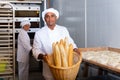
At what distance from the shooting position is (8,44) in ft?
7.52

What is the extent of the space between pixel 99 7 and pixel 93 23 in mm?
253

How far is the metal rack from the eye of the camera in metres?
2.22

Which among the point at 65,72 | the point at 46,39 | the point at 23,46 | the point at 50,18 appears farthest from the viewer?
the point at 23,46

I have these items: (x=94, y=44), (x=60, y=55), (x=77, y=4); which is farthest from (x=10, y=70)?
(x=77, y=4)

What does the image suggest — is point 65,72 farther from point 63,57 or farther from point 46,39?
point 46,39

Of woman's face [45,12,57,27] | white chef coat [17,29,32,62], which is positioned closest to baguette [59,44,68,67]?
woman's face [45,12,57,27]

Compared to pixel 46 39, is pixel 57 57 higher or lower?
lower

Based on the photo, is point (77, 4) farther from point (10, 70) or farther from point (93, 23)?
point (10, 70)

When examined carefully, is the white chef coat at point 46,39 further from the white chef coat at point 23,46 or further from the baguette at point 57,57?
the white chef coat at point 23,46

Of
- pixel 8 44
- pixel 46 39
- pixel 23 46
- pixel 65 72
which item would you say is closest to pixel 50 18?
pixel 46 39

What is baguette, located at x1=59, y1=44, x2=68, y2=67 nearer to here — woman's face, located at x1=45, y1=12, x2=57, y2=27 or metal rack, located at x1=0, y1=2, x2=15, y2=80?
woman's face, located at x1=45, y1=12, x2=57, y2=27

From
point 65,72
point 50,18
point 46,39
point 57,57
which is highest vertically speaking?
point 50,18

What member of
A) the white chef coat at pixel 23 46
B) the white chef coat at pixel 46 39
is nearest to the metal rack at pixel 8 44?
the white chef coat at pixel 46 39

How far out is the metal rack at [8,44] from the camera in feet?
7.29
